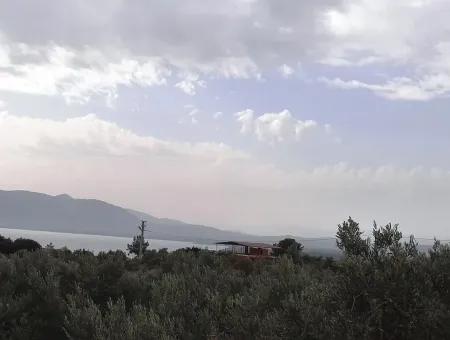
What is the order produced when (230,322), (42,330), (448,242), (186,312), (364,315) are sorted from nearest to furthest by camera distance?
(364,315), (448,242), (230,322), (186,312), (42,330)

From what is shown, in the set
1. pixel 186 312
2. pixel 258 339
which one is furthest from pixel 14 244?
pixel 258 339

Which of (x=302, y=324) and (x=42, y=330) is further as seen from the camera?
(x=42, y=330)

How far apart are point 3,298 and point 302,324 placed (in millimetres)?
12424

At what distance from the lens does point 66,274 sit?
70.6ft

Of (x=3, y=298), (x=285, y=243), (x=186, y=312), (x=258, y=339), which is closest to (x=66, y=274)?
(x=3, y=298)

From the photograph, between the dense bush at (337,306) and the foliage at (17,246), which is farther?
the foliage at (17,246)

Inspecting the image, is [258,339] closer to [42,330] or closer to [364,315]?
[364,315]

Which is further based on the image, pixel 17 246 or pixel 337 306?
pixel 17 246

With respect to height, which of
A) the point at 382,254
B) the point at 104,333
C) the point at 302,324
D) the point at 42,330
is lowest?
the point at 42,330

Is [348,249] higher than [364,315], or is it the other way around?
[348,249]

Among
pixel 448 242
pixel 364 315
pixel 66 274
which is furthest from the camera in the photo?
pixel 66 274

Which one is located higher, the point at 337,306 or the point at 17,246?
the point at 337,306

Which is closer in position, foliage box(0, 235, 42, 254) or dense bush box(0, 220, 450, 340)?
dense bush box(0, 220, 450, 340)

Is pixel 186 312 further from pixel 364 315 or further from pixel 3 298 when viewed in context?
pixel 3 298
